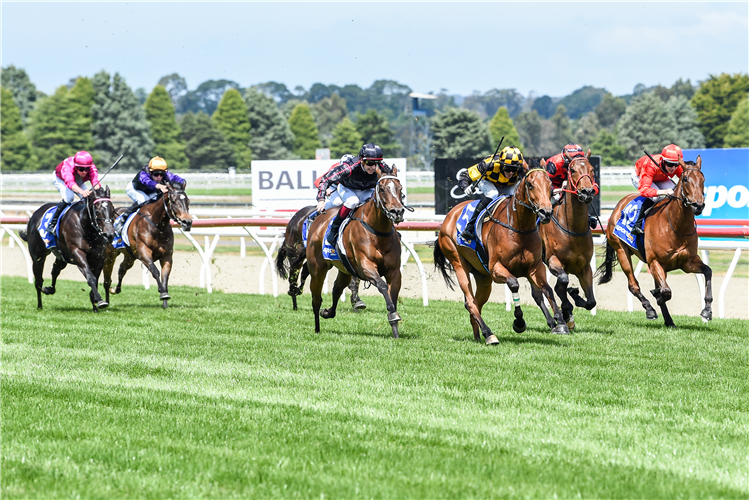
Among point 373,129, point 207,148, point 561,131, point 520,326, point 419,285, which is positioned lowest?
point 419,285

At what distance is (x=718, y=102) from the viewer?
→ 203ft

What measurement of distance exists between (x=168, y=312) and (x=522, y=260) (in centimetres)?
439

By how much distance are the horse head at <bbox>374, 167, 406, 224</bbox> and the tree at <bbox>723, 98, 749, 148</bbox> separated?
52870mm

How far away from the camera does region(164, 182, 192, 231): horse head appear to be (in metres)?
10.5

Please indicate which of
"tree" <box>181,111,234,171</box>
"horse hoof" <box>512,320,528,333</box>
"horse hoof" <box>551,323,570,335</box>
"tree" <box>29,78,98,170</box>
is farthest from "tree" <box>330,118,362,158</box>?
"horse hoof" <box>512,320,528,333</box>

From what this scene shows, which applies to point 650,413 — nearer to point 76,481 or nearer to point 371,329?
point 76,481

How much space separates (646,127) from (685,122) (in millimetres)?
2775

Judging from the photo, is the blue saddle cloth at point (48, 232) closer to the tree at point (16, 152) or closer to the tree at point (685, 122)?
the tree at point (16, 152)

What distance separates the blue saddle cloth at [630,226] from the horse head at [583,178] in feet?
3.98

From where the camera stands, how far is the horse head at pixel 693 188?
8055mm

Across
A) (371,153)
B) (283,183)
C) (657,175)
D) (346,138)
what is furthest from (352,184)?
(346,138)

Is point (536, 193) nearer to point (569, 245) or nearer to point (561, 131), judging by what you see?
point (569, 245)

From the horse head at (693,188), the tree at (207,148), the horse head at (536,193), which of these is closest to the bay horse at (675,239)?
the horse head at (693,188)

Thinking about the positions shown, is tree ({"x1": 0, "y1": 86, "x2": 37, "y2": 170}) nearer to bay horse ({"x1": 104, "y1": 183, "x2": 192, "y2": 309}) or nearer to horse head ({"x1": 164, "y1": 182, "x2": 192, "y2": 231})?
bay horse ({"x1": 104, "y1": 183, "x2": 192, "y2": 309})
